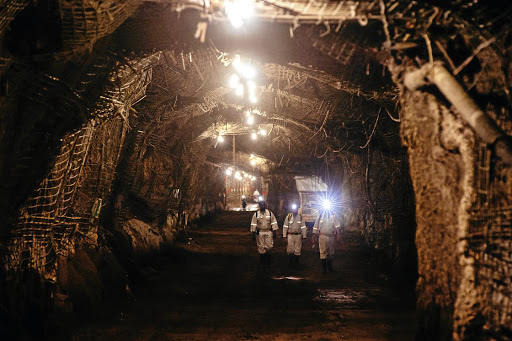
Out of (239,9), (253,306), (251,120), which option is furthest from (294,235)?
(239,9)

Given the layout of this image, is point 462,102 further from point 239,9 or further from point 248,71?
point 248,71

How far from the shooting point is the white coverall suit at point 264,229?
12.6 meters

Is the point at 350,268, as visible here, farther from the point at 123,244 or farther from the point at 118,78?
the point at 118,78

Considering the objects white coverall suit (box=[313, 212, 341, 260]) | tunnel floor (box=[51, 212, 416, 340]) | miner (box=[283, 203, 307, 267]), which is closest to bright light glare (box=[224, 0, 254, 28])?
tunnel floor (box=[51, 212, 416, 340])

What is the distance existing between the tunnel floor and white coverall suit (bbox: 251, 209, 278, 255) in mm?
705

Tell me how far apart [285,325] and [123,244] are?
6.22 metres

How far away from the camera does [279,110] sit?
11219 mm

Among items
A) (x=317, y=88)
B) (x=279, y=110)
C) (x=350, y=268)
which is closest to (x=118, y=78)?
(x=317, y=88)

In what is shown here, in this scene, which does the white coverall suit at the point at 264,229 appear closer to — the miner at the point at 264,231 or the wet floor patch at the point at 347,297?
the miner at the point at 264,231

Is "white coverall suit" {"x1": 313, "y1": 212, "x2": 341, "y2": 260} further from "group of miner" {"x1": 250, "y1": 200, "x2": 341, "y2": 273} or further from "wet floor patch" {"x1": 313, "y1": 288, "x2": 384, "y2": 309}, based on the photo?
"wet floor patch" {"x1": 313, "y1": 288, "x2": 384, "y2": 309}

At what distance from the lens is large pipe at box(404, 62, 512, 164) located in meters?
3.22

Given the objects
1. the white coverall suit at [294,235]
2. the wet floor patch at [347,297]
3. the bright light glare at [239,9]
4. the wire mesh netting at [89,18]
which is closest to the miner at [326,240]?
the white coverall suit at [294,235]

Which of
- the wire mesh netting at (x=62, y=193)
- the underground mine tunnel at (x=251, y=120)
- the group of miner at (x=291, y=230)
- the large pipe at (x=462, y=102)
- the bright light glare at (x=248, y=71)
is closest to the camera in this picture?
the large pipe at (x=462, y=102)

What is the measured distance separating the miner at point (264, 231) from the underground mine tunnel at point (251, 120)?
0.17 metres
